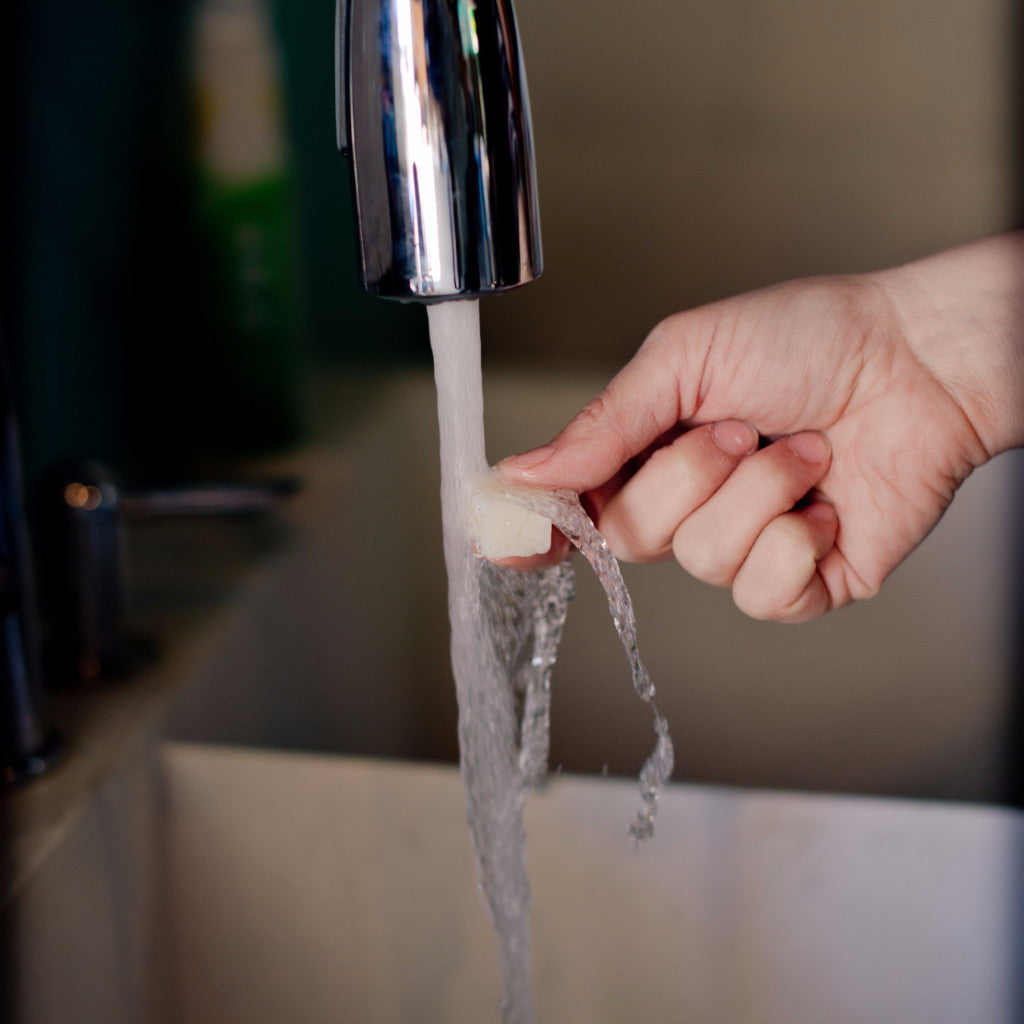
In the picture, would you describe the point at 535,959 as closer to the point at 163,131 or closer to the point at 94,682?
the point at 94,682

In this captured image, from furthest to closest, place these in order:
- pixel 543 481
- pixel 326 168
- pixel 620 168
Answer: pixel 620 168 → pixel 326 168 → pixel 543 481

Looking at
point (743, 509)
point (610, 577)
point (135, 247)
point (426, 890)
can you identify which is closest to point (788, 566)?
point (743, 509)

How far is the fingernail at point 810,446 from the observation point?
0.50 meters

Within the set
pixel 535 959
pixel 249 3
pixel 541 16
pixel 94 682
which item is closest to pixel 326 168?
pixel 249 3

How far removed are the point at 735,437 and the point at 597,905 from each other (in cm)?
26

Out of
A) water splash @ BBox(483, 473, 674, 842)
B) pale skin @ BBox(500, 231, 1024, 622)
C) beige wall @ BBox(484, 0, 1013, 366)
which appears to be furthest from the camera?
beige wall @ BBox(484, 0, 1013, 366)

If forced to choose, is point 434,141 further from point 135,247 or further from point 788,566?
point 135,247

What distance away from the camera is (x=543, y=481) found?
16.0 inches

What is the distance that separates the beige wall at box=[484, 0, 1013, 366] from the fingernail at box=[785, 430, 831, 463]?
0.50 m

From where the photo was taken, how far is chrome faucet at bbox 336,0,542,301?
0.26m

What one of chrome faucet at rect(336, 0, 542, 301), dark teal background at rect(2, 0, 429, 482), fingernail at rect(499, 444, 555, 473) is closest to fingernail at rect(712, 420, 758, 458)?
fingernail at rect(499, 444, 555, 473)

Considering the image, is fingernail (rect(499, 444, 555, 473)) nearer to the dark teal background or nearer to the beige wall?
the dark teal background

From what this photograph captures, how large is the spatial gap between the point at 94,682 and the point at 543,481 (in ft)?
0.97

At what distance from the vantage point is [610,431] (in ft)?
1.43
